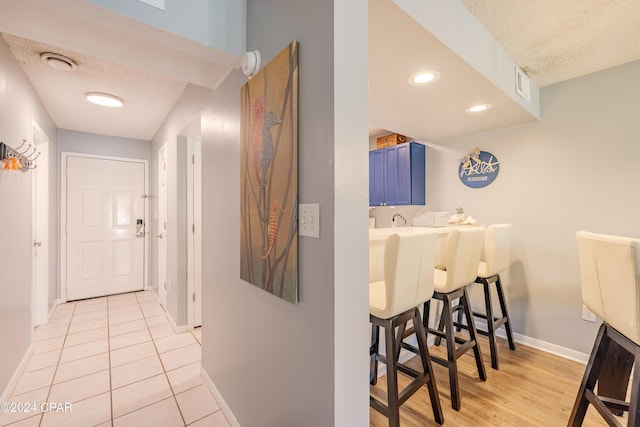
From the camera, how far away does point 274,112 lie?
118 cm

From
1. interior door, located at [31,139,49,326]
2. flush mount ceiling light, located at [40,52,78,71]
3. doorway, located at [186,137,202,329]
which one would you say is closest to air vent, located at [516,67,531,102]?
→ doorway, located at [186,137,202,329]

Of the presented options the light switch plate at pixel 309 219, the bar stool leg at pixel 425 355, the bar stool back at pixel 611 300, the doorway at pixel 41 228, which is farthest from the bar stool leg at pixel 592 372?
the doorway at pixel 41 228

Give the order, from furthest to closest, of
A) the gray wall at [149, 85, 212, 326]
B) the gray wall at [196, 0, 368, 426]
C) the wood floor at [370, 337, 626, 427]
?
the gray wall at [149, 85, 212, 326]
the wood floor at [370, 337, 626, 427]
the gray wall at [196, 0, 368, 426]

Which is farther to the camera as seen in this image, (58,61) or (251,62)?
(58,61)

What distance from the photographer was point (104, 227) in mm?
4066

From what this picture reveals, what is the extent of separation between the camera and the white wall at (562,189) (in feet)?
7.13

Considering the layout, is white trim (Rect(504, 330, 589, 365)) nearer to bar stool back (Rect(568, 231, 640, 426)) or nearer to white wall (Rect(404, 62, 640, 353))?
white wall (Rect(404, 62, 640, 353))

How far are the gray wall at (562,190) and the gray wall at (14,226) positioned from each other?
13.1 ft

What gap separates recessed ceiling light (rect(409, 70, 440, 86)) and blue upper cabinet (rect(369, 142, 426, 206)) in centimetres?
147

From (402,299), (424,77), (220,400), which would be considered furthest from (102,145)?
(402,299)

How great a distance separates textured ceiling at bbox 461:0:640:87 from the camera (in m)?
1.59

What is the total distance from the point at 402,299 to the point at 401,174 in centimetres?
Result: 230

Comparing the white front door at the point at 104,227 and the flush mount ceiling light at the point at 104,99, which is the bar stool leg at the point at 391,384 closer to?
the flush mount ceiling light at the point at 104,99

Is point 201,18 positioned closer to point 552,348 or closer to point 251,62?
point 251,62
